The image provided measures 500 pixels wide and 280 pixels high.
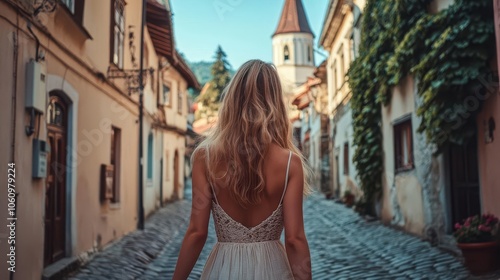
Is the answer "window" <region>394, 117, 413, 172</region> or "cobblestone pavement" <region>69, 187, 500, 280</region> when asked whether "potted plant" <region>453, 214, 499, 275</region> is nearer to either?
"cobblestone pavement" <region>69, 187, 500, 280</region>

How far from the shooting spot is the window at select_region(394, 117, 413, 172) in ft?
35.4

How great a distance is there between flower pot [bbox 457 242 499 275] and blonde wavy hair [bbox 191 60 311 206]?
4.78 meters

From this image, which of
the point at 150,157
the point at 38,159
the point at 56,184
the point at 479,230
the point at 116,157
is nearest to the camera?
the point at 38,159

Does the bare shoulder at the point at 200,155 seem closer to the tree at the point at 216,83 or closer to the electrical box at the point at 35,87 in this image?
the electrical box at the point at 35,87

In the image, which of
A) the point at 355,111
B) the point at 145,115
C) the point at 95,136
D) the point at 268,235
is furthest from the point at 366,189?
the point at 268,235

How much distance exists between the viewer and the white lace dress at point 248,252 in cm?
228

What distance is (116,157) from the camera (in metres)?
11.1

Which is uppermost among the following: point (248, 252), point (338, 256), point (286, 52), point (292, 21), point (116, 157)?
point (292, 21)

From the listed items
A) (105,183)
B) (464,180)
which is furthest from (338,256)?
(105,183)

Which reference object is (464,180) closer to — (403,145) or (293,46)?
(403,145)

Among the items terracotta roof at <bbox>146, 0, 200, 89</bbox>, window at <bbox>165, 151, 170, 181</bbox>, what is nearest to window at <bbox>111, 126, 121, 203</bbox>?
terracotta roof at <bbox>146, 0, 200, 89</bbox>

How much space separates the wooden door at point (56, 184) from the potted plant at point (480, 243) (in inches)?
197

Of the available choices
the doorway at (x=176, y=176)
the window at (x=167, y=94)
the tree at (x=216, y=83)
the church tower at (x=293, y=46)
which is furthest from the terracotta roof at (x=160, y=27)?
the church tower at (x=293, y=46)

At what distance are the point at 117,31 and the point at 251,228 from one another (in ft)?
30.6
